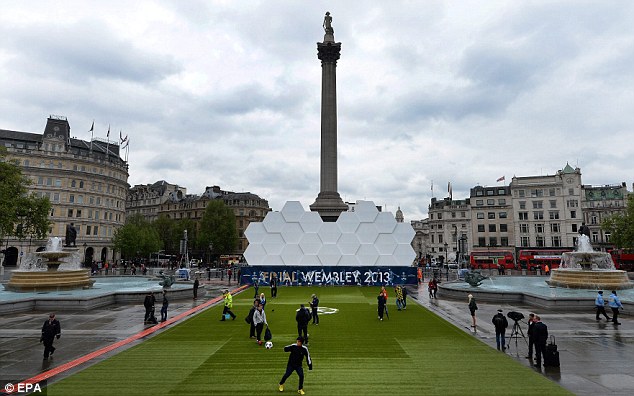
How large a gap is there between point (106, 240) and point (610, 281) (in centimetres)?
7614

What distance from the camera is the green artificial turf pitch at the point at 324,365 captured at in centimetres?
964

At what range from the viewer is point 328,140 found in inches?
1853

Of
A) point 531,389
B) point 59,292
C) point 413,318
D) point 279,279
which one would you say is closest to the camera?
point 531,389

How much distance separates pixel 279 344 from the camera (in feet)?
46.7

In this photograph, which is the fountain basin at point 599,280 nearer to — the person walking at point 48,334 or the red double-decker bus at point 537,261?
the red double-decker bus at point 537,261

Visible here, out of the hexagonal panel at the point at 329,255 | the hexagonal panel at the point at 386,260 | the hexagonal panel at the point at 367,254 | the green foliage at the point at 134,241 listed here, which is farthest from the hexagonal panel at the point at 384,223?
the green foliage at the point at 134,241

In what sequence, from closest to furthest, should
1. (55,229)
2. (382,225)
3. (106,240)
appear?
(382,225)
(55,229)
(106,240)

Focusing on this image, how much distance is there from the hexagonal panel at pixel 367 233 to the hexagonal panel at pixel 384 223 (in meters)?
0.52

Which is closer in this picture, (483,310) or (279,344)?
(279,344)

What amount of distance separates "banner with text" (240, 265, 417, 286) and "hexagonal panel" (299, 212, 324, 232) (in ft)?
13.7

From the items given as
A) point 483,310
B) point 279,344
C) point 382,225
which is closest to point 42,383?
point 279,344

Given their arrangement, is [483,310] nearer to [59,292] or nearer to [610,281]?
[610,281]

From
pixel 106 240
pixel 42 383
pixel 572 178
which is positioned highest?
pixel 572 178

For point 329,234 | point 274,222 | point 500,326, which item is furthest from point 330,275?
point 500,326
